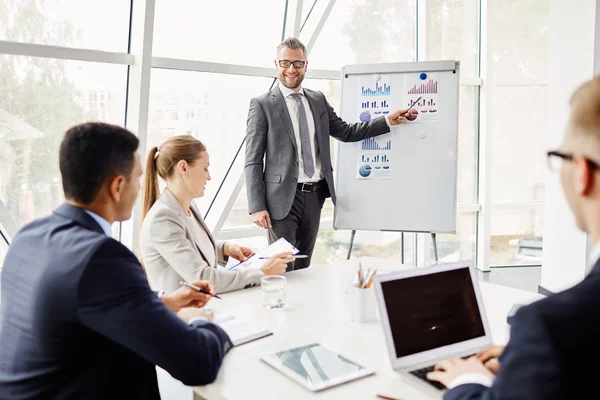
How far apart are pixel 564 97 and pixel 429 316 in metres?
3.68

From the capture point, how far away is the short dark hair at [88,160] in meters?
1.58

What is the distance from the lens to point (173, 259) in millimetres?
2359

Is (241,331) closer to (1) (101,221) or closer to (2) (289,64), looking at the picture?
(1) (101,221)

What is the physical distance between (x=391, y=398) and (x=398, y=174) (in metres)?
2.83

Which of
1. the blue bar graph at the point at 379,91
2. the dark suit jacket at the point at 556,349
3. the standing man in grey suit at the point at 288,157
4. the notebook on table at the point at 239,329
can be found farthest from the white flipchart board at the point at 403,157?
the dark suit jacket at the point at 556,349

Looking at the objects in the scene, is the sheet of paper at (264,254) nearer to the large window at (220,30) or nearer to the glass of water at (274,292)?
the glass of water at (274,292)

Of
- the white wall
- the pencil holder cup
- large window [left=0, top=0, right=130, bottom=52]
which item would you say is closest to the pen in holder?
the pencil holder cup

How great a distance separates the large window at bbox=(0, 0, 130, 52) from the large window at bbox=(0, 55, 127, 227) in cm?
14

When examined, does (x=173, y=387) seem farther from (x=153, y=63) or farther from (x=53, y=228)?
(x=153, y=63)

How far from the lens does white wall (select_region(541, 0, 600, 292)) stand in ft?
14.3

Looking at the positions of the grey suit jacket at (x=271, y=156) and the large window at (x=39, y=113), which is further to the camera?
the grey suit jacket at (x=271, y=156)

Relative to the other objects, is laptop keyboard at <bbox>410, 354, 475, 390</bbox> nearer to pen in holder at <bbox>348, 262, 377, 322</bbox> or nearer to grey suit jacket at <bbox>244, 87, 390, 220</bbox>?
pen in holder at <bbox>348, 262, 377, 322</bbox>

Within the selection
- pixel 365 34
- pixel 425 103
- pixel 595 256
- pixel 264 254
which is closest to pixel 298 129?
pixel 425 103

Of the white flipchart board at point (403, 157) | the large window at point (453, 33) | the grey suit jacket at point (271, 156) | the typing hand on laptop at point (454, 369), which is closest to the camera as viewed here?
the typing hand on laptop at point (454, 369)
